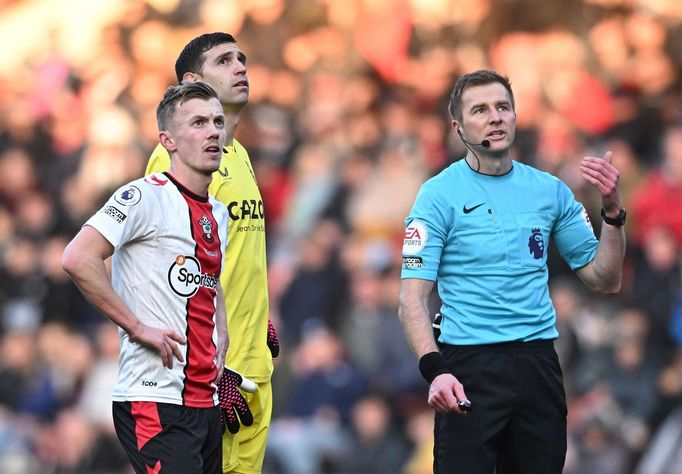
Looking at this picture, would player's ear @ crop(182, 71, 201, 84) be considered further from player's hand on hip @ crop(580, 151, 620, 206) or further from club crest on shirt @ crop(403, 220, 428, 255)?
player's hand on hip @ crop(580, 151, 620, 206)

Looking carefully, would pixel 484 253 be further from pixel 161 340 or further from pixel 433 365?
pixel 161 340

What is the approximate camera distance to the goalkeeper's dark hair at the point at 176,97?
627cm

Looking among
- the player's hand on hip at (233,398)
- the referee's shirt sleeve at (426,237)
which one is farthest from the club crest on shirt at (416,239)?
the player's hand on hip at (233,398)

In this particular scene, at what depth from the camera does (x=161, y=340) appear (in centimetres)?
597

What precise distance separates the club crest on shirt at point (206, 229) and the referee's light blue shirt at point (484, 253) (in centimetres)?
91

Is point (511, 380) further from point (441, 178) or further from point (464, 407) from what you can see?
point (441, 178)

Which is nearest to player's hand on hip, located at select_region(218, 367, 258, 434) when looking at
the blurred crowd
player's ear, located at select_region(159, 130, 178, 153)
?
player's ear, located at select_region(159, 130, 178, 153)

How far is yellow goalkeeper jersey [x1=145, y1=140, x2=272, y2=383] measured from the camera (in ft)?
22.8

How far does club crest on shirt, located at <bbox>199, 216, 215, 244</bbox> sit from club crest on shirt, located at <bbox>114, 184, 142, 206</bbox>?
314mm

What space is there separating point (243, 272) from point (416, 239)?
96 centimetres

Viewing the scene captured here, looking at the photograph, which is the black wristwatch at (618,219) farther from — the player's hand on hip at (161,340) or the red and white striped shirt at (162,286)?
the player's hand on hip at (161,340)

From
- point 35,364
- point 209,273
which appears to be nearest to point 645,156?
point 35,364

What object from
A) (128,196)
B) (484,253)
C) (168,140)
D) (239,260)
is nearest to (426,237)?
(484,253)

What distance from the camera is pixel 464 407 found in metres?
6.16
